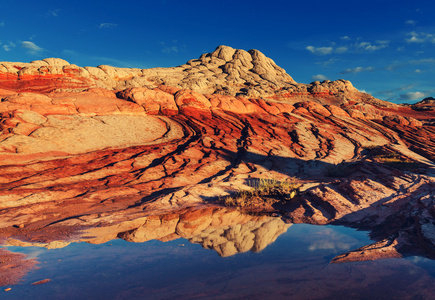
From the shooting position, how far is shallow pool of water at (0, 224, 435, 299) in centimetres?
554

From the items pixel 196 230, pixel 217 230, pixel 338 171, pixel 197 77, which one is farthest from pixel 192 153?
pixel 197 77

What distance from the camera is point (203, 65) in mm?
54438

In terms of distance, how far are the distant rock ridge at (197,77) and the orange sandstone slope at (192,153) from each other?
0.26 meters

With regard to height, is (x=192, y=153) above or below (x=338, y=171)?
above

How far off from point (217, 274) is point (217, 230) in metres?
3.20

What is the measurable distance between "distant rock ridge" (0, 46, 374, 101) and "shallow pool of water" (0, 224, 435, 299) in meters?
25.4

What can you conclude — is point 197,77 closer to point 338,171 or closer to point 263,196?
point 338,171

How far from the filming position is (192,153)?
69.9ft

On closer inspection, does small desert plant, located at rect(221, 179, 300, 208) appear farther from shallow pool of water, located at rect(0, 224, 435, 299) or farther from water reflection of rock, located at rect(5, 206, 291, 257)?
shallow pool of water, located at rect(0, 224, 435, 299)

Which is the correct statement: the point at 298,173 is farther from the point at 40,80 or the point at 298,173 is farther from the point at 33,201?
the point at 40,80

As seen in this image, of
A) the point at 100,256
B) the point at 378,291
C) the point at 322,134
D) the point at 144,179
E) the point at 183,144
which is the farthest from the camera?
the point at 322,134

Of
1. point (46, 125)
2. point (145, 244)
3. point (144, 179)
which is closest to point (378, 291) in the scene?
point (145, 244)

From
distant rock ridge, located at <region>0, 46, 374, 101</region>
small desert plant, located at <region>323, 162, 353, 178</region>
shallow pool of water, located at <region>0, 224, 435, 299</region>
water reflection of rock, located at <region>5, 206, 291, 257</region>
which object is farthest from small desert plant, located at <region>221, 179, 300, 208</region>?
distant rock ridge, located at <region>0, 46, 374, 101</region>

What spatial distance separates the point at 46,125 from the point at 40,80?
14.4 metres
